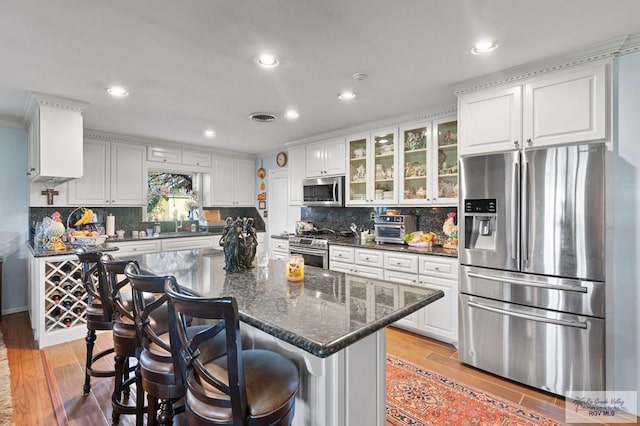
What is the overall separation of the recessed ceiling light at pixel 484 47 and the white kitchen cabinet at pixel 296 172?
3.04m

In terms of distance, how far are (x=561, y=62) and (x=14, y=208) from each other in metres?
5.96

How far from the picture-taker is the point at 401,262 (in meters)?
3.43

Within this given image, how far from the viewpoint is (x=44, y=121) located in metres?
3.00

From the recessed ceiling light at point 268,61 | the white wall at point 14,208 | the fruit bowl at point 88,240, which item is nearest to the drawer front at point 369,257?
the recessed ceiling light at point 268,61

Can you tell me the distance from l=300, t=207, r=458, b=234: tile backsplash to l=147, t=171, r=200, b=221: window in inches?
81.9

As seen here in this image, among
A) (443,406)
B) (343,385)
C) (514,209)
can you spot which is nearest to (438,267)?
(514,209)

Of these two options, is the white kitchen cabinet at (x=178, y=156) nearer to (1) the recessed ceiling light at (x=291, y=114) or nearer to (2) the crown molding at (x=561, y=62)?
(1) the recessed ceiling light at (x=291, y=114)

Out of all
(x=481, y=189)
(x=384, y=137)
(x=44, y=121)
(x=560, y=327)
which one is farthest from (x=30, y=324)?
(x=560, y=327)

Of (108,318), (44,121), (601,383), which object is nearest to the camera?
(108,318)

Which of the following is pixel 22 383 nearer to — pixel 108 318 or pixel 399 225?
pixel 108 318

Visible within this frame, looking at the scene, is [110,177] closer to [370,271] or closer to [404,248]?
[370,271]

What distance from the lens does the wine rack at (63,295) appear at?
3.11 meters

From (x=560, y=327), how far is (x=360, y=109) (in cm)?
266

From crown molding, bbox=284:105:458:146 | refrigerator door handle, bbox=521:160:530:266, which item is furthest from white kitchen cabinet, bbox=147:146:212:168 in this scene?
refrigerator door handle, bbox=521:160:530:266
